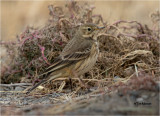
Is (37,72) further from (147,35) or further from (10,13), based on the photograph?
(10,13)

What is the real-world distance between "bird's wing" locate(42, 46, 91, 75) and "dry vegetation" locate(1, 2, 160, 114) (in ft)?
2.00

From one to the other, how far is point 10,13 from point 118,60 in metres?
8.20

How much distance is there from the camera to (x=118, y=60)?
666 cm

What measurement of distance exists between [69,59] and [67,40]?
1.12 meters

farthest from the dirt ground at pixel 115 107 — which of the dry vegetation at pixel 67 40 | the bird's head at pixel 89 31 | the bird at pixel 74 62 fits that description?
the bird's head at pixel 89 31

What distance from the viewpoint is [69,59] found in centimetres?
590

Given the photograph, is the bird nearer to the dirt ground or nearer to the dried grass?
the dried grass

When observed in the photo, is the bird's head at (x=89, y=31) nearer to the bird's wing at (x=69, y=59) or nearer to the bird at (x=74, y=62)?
the bird at (x=74, y=62)

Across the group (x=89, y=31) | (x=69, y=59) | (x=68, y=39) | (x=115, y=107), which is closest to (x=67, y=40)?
(x=68, y=39)

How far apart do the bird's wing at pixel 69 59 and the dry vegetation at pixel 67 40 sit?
608 millimetres

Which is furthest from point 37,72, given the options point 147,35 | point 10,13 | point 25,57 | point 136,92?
point 10,13

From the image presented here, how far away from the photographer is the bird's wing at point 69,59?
582cm

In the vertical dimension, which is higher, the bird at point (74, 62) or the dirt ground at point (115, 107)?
the bird at point (74, 62)

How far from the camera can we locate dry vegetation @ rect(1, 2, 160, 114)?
6.59 meters
